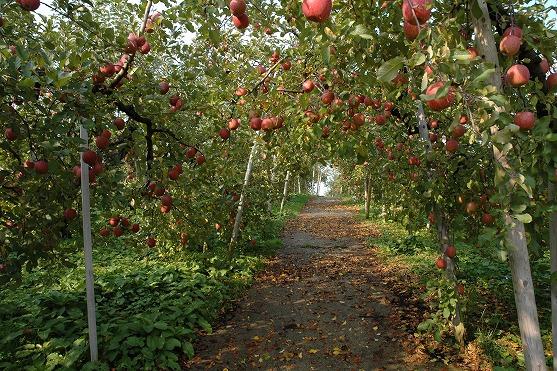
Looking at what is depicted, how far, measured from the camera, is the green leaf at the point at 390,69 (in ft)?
4.82

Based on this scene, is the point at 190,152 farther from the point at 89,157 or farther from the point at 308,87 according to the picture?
the point at 308,87

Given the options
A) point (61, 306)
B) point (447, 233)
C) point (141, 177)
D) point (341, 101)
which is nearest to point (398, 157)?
point (447, 233)

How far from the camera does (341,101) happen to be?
141 inches

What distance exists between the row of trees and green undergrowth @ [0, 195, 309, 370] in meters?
1.02

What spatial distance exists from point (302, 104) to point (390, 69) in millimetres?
2210

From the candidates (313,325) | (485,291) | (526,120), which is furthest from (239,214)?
(526,120)

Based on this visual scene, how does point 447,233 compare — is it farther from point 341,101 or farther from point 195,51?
point 195,51

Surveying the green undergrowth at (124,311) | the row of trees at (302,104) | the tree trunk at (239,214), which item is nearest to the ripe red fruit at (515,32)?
the row of trees at (302,104)

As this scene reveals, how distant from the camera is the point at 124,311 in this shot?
5391 mm

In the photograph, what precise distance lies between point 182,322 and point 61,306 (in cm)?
157

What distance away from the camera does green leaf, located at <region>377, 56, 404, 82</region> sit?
147 centimetres

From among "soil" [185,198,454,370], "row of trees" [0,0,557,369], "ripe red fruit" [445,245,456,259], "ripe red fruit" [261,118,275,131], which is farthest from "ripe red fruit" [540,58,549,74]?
"soil" [185,198,454,370]

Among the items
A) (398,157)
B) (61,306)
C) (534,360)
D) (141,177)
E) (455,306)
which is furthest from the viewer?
(398,157)

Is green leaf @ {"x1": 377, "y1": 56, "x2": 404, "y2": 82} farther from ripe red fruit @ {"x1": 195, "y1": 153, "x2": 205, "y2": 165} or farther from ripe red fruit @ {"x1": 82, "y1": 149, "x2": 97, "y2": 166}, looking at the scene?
ripe red fruit @ {"x1": 195, "y1": 153, "x2": 205, "y2": 165}
